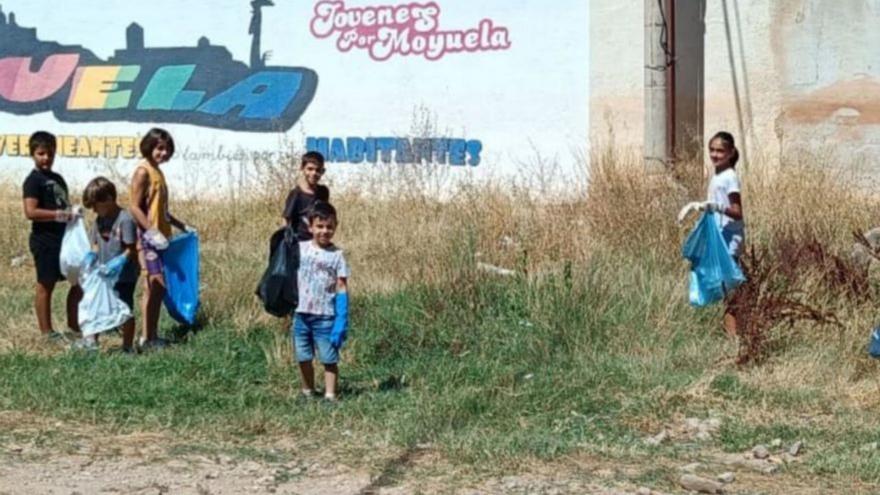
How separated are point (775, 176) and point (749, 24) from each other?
2677 millimetres

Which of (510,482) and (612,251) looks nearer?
(510,482)

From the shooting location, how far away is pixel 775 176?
13.4m

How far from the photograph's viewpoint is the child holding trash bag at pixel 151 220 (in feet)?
29.3

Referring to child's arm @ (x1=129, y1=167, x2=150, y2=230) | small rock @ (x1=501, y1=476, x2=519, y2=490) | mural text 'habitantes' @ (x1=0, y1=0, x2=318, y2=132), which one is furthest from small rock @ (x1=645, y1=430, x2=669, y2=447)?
mural text 'habitantes' @ (x1=0, y1=0, x2=318, y2=132)

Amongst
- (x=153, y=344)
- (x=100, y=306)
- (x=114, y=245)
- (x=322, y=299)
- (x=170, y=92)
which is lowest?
(x=153, y=344)

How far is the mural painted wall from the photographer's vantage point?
1689 cm

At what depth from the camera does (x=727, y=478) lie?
6207mm

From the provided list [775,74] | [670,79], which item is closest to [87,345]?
[670,79]

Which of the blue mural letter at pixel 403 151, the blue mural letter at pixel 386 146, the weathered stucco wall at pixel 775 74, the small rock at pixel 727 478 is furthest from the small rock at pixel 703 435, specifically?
the blue mural letter at pixel 386 146

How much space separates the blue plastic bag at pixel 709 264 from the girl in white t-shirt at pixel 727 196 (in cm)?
8

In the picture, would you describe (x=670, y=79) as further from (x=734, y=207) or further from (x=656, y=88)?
(x=734, y=207)

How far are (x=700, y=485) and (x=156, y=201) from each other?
457 cm

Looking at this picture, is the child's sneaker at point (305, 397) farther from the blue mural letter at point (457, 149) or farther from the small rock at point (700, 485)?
the blue mural letter at point (457, 149)

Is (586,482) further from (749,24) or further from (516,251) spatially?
(749,24)
